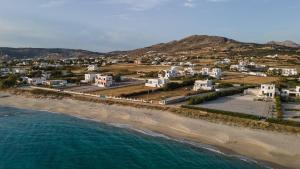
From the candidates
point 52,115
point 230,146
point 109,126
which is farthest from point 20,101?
point 230,146

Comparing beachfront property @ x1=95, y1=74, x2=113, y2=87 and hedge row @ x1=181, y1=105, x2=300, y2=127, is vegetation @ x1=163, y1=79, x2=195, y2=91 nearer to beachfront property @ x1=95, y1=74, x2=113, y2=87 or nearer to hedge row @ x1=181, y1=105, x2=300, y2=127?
beachfront property @ x1=95, y1=74, x2=113, y2=87

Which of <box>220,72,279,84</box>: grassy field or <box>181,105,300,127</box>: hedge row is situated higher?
<box>220,72,279,84</box>: grassy field

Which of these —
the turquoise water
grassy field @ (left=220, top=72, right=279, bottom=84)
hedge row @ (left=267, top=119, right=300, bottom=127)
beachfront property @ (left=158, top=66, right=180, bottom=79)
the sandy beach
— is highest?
beachfront property @ (left=158, top=66, right=180, bottom=79)

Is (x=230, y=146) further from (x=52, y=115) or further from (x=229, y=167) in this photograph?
(x=52, y=115)

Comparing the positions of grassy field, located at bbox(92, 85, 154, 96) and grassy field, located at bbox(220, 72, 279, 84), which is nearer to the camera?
grassy field, located at bbox(92, 85, 154, 96)

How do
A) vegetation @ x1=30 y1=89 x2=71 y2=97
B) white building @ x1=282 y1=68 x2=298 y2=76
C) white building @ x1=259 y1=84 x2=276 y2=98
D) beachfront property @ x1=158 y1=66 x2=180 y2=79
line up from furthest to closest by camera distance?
white building @ x1=282 y1=68 x2=298 y2=76 → beachfront property @ x1=158 y1=66 x2=180 y2=79 → vegetation @ x1=30 y1=89 x2=71 y2=97 → white building @ x1=259 y1=84 x2=276 y2=98

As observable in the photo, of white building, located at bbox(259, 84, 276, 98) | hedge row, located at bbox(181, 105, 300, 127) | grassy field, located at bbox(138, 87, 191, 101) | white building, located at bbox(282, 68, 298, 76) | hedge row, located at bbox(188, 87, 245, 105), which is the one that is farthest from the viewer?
white building, located at bbox(282, 68, 298, 76)

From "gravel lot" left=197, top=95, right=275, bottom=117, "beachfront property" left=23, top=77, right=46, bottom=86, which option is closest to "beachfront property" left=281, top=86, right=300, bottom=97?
"gravel lot" left=197, top=95, right=275, bottom=117
